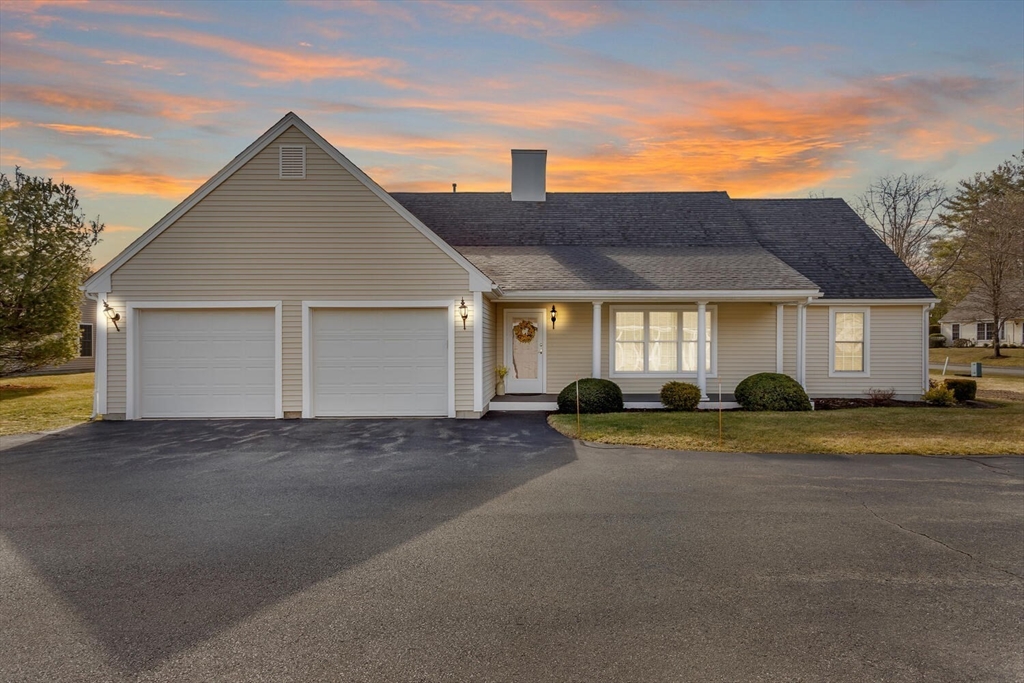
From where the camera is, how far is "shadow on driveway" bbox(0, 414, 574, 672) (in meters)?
4.12

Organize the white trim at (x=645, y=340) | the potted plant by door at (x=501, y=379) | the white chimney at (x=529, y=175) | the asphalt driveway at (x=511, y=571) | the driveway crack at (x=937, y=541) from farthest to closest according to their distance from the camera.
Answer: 1. the white chimney at (x=529, y=175)
2. the white trim at (x=645, y=340)
3. the potted plant by door at (x=501, y=379)
4. the driveway crack at (x=937, y=541)
5. the asphalt driveway at (x=511, y=571)

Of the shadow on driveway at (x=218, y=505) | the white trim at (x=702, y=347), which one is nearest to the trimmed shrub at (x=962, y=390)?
the white trim at (x=702, y=347)

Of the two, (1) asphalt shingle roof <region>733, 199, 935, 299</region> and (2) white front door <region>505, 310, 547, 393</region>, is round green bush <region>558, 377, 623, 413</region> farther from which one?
(1) asphalt shingle roof <region>733, 199, 935, 299</region>

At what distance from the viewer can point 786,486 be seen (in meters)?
7.35

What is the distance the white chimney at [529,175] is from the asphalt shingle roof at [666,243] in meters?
0.33

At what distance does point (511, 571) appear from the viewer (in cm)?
460

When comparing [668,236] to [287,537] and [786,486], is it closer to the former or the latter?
[786,486]

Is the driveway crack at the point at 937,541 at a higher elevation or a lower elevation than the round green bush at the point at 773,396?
lower

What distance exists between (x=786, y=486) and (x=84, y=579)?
23.4ft

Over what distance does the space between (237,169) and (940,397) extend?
1830 cm

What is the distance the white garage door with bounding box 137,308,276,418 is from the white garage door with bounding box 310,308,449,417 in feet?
3.68

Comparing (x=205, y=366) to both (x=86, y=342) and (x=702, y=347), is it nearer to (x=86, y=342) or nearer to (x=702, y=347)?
(x=702, y=347)

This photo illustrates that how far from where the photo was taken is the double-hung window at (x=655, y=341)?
1630cm

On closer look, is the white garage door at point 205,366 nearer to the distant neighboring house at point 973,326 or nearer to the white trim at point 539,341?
the white trim at point 539,341
